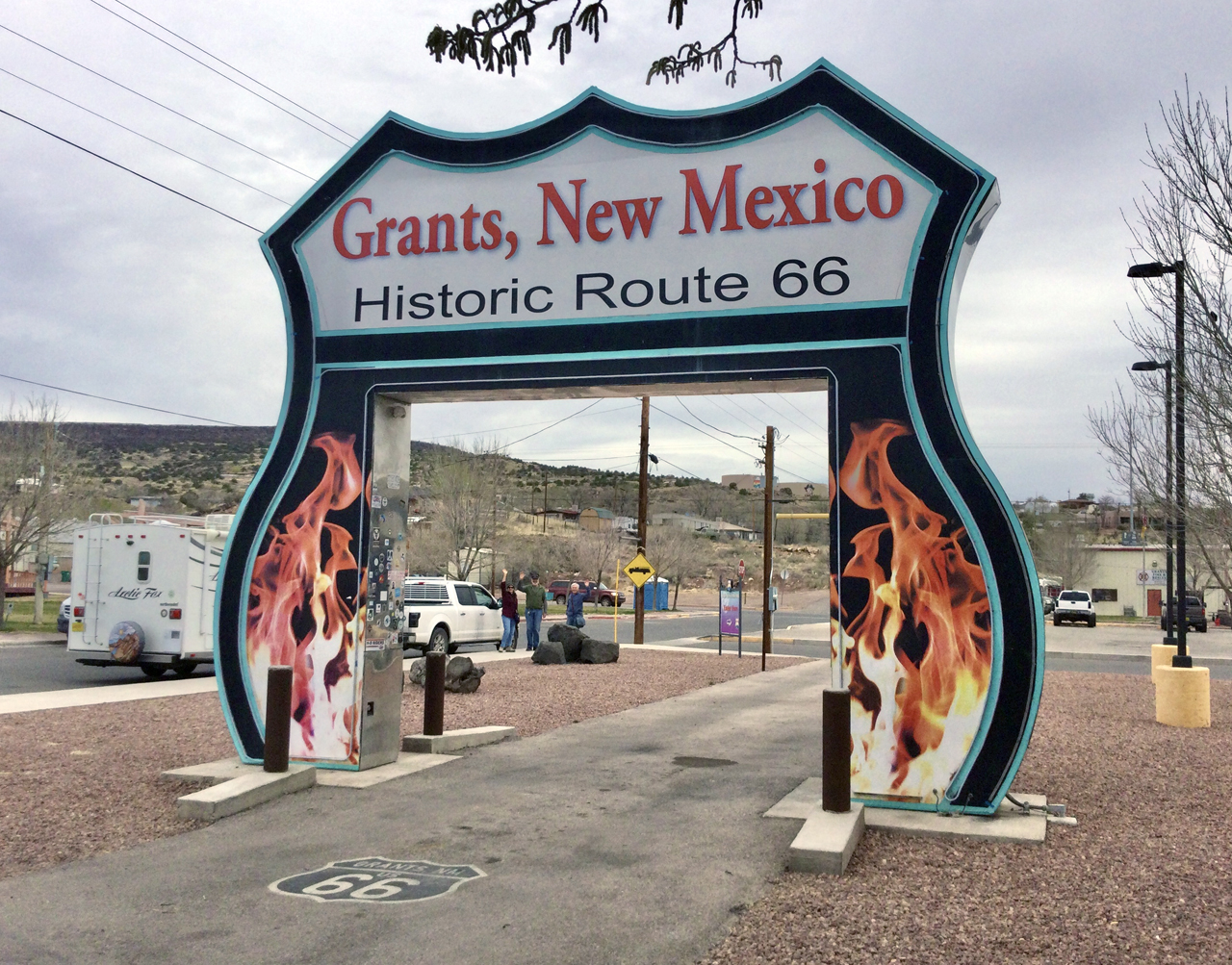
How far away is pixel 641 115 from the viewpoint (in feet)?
29.0

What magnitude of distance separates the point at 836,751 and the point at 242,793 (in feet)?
14.0

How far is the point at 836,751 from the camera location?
728 centimetres

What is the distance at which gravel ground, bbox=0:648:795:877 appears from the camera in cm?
739

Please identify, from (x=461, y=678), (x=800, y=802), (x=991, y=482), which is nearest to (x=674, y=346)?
(x=991, y=482)

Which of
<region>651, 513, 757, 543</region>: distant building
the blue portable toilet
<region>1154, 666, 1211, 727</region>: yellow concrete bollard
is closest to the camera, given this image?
<region>1154, 666, 1211, 727</region>: yellow concrete bollard

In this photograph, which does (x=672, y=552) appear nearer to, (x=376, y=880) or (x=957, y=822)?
(x=957, y=822)

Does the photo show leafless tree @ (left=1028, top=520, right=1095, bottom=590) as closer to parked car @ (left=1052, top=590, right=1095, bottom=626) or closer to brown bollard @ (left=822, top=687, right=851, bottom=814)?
parked car @ (left=1052, top=590, right=1095, bottom=626)

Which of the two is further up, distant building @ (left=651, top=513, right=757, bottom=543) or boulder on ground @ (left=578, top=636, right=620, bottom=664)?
distant building @ (left=651, top=513, right=757, bottom=543)

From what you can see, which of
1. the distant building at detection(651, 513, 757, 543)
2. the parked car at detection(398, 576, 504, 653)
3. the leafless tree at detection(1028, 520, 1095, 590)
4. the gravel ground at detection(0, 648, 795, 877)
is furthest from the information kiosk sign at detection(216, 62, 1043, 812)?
the distant building at detection(651, 513, 757, 543)

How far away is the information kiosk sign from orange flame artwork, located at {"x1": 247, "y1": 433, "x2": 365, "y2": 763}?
2cm

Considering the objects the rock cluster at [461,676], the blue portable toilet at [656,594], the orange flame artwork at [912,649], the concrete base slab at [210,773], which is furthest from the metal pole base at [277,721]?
the blue portable toilet at [656,594]

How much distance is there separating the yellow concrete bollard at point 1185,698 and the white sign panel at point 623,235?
26.9 ft

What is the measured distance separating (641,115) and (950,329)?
3.04 metres

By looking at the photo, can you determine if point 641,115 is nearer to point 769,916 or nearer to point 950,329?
point 950,329
